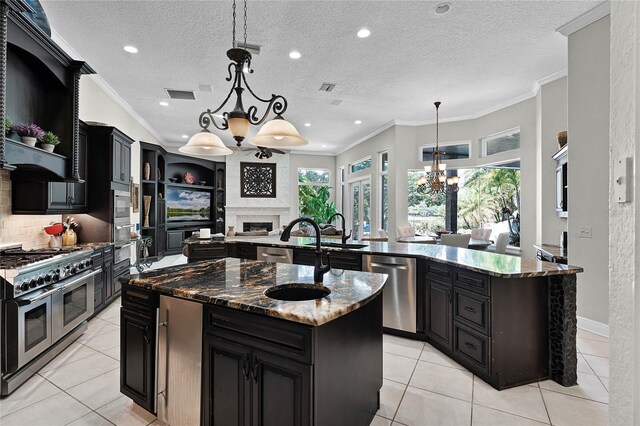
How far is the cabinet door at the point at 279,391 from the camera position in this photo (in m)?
1.39

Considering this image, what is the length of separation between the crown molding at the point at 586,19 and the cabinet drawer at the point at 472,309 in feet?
11.0

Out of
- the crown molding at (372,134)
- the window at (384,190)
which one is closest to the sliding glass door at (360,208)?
the window at (384,190)

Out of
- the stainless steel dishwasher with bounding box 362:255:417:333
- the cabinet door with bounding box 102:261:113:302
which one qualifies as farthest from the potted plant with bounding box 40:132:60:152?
the stainless steel dishwasher with bounding box 362:255:417:333

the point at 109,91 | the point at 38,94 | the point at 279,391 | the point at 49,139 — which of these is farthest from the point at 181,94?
the point at 279,391

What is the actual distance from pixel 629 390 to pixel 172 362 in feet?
6.46

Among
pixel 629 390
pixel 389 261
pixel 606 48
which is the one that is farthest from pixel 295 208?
pixel 629 390

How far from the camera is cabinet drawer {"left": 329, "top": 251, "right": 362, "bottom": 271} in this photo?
11.8ft

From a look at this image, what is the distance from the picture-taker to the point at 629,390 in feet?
2.33

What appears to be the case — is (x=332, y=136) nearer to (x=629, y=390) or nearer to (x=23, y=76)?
(x=23, y=76)

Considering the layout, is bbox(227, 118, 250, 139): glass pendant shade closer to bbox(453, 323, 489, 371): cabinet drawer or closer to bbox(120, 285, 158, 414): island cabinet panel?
bbox(120, 285, 158, 414): island cabinet panel

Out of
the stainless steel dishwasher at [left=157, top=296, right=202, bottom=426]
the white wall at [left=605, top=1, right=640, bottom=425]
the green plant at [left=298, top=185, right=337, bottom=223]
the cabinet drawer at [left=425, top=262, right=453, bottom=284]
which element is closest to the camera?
the white wall at [left=605, top=1, right=640, bottom=425]

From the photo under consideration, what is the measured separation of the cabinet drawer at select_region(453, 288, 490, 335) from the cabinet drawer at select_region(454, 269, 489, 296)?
0.15 feet

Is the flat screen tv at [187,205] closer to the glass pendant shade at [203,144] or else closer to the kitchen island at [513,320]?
the glass pendant shade at [203,144]

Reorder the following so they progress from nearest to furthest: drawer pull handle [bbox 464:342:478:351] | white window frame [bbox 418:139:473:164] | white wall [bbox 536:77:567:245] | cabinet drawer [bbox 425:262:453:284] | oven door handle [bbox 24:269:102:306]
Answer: oven door handle [bbox 24:269:102:306], drawer pull handle [bbox 464:342:478:351], cabinet drawer [bbox 425:262:453:284], white wall [bbox 536:77:567:245], white window frame [bbox 418:139:473:164]
